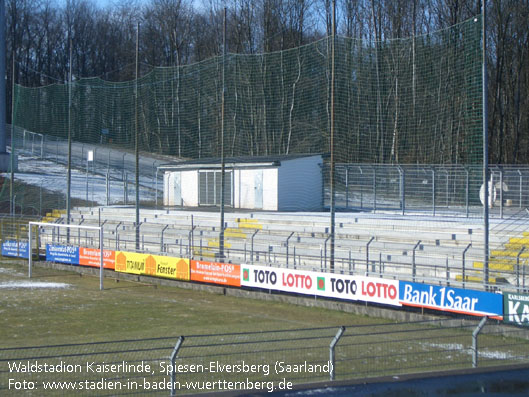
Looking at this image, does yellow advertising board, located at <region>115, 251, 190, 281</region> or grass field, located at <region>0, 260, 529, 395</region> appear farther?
yellow advertising board, located at <region>115, 251, 190, 281</region>

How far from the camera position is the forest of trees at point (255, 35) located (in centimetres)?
3328

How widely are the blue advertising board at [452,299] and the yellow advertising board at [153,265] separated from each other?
8584 mm

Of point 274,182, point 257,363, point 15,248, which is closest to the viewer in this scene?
point 257,363

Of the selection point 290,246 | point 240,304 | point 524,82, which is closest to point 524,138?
point 524,82

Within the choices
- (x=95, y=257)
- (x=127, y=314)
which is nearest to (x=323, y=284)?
(x=127, y=314)

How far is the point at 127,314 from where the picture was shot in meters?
16.4

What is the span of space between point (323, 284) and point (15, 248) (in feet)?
56.5

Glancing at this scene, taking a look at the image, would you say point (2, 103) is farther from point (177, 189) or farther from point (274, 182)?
point (274, 182)

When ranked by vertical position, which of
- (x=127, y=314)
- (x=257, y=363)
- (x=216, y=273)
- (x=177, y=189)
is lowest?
(x=127, y=314)

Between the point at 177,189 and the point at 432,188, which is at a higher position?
the point at 177,189

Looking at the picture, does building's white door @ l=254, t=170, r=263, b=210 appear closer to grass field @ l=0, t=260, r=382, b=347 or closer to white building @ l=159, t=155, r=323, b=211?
white building @ l=159, t=155, r=323, b=211

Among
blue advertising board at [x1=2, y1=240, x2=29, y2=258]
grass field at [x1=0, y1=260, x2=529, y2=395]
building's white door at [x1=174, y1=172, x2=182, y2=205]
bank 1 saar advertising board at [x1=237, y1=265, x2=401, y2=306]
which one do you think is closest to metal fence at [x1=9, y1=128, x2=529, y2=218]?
bank 1 saar advertising board at [x1=237, y1=265, x2=401, y2=306]

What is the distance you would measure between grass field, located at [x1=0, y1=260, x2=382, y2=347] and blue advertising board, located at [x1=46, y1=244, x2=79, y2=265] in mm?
3338

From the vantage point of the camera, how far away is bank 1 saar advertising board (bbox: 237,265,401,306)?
15.9 meters
